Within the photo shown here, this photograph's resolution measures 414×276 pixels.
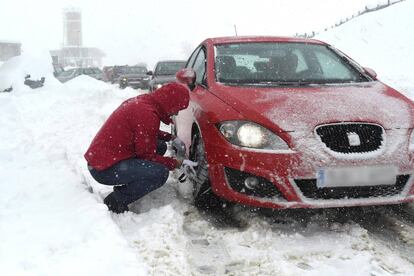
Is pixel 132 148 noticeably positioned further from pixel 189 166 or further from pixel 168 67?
pixel 168 67

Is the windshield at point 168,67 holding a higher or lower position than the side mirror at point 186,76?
lower

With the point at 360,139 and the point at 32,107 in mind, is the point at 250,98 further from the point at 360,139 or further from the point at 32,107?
the point at 32,107

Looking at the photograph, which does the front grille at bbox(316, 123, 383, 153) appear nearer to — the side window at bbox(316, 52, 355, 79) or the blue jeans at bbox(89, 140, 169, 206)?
the side window at bbox(316, 52, 355, 79)

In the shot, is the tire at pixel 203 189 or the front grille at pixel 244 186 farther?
the tire at pixel 203 189

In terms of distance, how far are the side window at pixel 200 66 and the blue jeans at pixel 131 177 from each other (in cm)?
116

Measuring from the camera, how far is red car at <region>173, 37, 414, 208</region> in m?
3.46

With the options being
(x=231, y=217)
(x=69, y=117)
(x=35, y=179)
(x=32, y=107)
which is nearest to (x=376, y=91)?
A: (x=231, y=217)

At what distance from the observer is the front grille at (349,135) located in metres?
3.50

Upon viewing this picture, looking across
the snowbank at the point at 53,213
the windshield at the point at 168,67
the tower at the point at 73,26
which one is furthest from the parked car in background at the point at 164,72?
the tower at the point at 73,26

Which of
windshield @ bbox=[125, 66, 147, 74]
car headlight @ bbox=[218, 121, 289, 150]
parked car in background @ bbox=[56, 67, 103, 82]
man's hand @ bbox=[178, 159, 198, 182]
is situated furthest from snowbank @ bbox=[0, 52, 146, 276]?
parked car in background @ bbox=[56, 67, 103, 82]

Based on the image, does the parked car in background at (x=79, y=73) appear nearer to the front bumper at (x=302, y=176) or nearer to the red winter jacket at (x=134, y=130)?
the red winter jacket at (x=134, y=130)

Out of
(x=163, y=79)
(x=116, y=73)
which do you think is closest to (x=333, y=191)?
(x=163, y=79)

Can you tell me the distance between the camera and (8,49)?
9875 centimetres

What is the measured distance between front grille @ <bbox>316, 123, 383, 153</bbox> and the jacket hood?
1.22 meters
